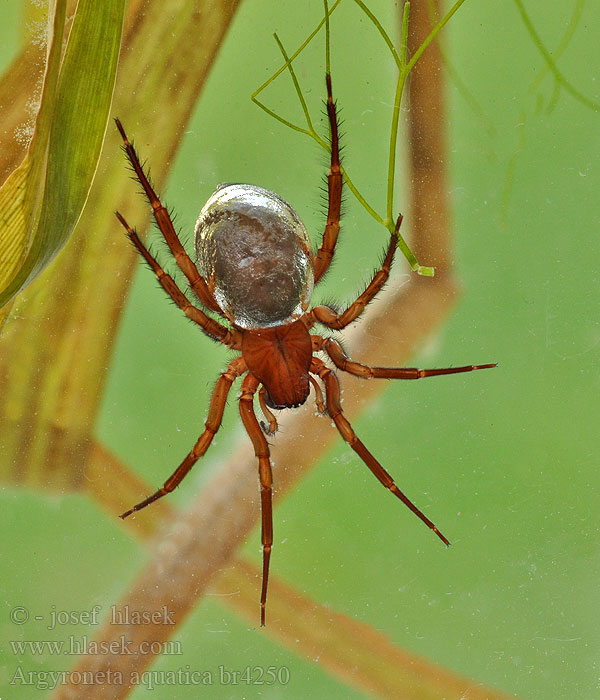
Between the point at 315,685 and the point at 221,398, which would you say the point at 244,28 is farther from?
the point at 315,685

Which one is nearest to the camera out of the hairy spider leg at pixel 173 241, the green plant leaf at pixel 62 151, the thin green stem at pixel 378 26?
the green plant leaf at pixel 62 151

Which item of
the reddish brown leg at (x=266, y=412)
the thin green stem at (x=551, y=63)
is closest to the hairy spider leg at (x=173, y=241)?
the reddish brown leg at (x=266, y=412)

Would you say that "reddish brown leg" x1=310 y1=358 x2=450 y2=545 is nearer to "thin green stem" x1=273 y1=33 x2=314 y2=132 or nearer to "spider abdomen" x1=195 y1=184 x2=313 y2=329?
"spider abdomen" x1=195 y1=184 x2=313 y2=329

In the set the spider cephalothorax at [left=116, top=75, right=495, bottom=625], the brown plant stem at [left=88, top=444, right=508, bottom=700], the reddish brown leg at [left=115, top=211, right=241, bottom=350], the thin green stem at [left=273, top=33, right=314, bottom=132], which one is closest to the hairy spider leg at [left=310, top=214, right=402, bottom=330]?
the spider cephalothorax at [left=116, top=75, right=495, bottom=625]

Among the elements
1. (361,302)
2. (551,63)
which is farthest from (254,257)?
(551,63)

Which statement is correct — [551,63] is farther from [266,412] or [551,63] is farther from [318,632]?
[318,632]

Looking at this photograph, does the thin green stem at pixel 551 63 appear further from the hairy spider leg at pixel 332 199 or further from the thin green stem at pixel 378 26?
the hairy spider leg at pixel 332 199
